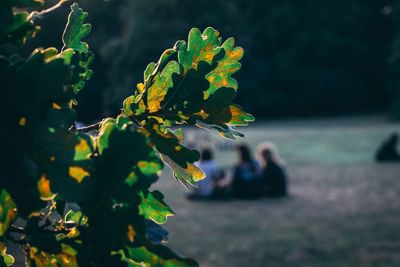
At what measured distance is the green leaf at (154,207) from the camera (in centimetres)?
103

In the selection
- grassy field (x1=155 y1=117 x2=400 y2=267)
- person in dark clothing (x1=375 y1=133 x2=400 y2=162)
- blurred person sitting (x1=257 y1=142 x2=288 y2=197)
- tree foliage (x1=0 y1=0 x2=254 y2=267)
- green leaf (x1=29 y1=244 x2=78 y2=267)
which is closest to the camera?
tree foliage (x1=0 y1=0 x2=254 y2=267)

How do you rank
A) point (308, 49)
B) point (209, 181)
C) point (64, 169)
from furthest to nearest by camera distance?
point (308, 49)
point (209, 181)
point (64, 169)

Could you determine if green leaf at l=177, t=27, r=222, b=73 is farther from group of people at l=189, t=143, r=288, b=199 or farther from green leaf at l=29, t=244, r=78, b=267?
group of people at l=189, t=143, r=288, b=199

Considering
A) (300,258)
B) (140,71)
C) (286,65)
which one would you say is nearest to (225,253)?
(300,258)

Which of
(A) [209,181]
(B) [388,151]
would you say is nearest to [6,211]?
(A) [209,181]

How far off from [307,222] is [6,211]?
10527 millimetres

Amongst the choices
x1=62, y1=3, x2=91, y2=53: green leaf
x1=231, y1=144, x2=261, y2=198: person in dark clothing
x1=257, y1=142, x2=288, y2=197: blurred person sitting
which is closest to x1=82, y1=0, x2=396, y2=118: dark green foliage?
x1=257, y1=142, x2=288, y2=197: blurred person sitting

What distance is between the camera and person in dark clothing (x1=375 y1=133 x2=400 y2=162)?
62.3 feet

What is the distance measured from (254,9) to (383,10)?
9.88 m

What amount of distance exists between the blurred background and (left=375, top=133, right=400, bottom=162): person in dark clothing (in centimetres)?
48

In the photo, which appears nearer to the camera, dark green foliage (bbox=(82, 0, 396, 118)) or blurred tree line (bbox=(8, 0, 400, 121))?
blurred tree line (bbox=(8, 0, 400, 121))

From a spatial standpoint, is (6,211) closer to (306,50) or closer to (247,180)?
(247,180)

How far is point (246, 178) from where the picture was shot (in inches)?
519

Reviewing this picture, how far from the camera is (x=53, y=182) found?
800 mm
